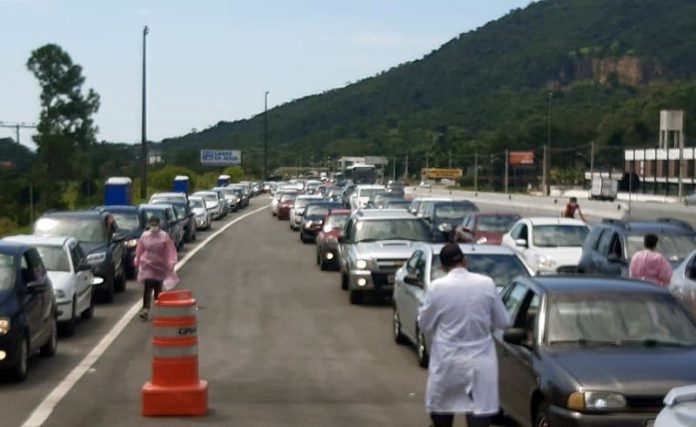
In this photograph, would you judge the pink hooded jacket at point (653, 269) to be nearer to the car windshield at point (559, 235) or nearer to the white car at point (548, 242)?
the white car at point (548, 242)

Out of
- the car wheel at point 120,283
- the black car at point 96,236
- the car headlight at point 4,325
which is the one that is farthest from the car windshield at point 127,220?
the car headlight at point 4,325

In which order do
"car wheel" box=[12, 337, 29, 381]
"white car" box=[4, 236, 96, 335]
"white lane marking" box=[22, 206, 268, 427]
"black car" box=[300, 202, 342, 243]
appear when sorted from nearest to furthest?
"white lane marking" box=[22, 206, 268, 427], "car wheel" box=[12, 337, 29, 381], "white car" box=[4, 236, 96, 335], "black car" box=[300, 202, 342, 243]

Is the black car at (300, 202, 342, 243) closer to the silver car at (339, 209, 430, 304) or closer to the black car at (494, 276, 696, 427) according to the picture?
the silver car at (339, 209, 430, 304)

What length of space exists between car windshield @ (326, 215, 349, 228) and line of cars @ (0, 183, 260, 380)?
4.68 metres

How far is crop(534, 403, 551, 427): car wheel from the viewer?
987 centimetres

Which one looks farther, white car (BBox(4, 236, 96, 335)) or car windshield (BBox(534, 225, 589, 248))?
car windshield (BBox(534, 225, 589, 248))

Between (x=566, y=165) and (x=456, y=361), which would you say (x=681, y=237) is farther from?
(x=566, y=165)

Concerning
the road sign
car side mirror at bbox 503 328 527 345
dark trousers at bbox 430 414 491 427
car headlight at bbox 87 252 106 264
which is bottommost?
car headlight at bbox 87 252 106 264

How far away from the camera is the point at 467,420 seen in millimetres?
8773

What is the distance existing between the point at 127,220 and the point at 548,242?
11042mm

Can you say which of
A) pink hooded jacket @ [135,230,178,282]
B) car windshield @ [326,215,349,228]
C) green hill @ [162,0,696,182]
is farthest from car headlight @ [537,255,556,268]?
green hill @ [162,0,696,182]

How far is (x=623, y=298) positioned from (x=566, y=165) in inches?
5219

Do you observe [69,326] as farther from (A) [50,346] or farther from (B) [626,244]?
(B) [626,244]

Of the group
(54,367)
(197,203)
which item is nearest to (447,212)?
(197,203)
